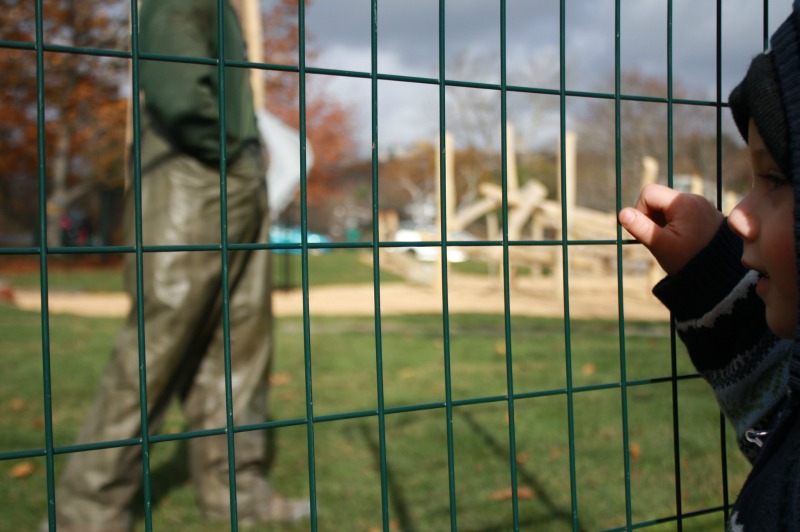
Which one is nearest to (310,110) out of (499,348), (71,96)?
(71,96)

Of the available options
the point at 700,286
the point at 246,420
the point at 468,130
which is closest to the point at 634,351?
the point at 246,420

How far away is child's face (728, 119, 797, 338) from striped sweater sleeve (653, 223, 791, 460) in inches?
13.0

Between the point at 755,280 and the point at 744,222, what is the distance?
16.7 inches

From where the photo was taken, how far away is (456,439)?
11.4 ft

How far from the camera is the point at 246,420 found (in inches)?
107

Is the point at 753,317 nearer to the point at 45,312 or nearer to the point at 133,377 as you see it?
the point at 45,312

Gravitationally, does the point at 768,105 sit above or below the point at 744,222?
above

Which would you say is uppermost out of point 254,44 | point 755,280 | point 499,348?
point 254,44

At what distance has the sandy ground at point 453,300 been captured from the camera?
9102 millimetres

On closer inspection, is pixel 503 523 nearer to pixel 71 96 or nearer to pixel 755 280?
pixel 755 280

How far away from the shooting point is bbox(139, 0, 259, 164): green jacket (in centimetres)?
231

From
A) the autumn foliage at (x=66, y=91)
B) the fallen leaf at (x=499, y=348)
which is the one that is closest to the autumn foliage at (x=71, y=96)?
the autumn foliage at (x=66, y=91)

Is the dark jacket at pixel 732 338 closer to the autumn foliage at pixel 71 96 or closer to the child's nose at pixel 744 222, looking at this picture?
the child's nose at pixel 744 222

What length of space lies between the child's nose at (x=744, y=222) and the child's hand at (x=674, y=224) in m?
0.35
